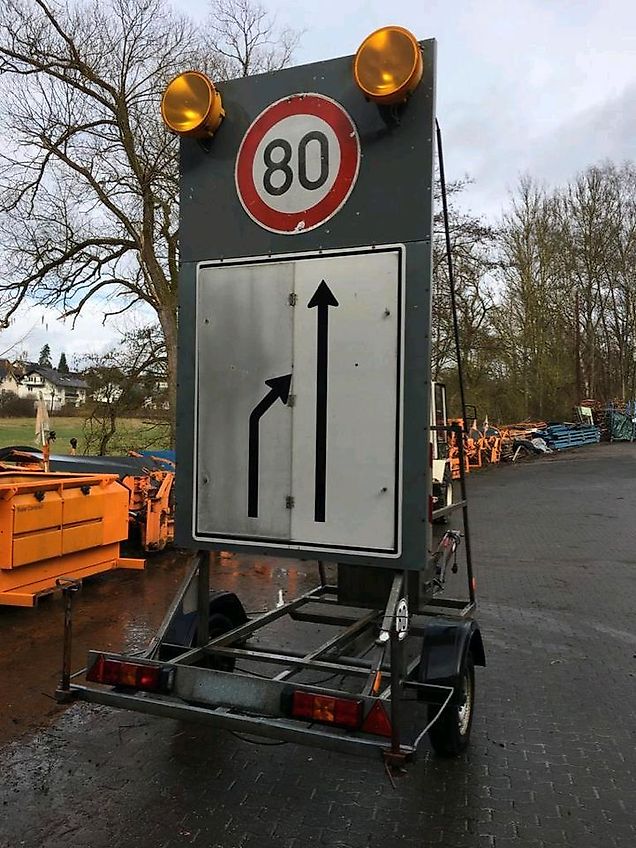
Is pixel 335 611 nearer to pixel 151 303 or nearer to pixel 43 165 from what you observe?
pixel 151 303

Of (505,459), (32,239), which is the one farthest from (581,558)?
(505,459)

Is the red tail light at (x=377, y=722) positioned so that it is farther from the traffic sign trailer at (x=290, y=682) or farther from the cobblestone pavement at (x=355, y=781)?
the cobblestone pavement at (x=355, y=781)

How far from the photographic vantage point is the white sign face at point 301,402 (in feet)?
10.9

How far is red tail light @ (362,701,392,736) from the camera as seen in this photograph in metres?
2.90

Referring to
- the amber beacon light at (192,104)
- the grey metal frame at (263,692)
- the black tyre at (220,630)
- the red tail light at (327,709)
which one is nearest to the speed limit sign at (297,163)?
the amber beacon light at (192,104)

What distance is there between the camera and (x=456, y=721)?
3.83 m

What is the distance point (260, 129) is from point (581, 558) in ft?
29.2

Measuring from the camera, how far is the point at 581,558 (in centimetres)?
1061

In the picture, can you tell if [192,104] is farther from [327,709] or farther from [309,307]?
[327,709]

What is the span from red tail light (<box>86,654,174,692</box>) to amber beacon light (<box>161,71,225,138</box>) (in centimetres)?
261

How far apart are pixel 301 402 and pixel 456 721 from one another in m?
1.91

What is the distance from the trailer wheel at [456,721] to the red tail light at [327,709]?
34.3 inches

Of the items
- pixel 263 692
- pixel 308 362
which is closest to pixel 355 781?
pixel 263 692

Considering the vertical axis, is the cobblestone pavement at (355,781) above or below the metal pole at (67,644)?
below
